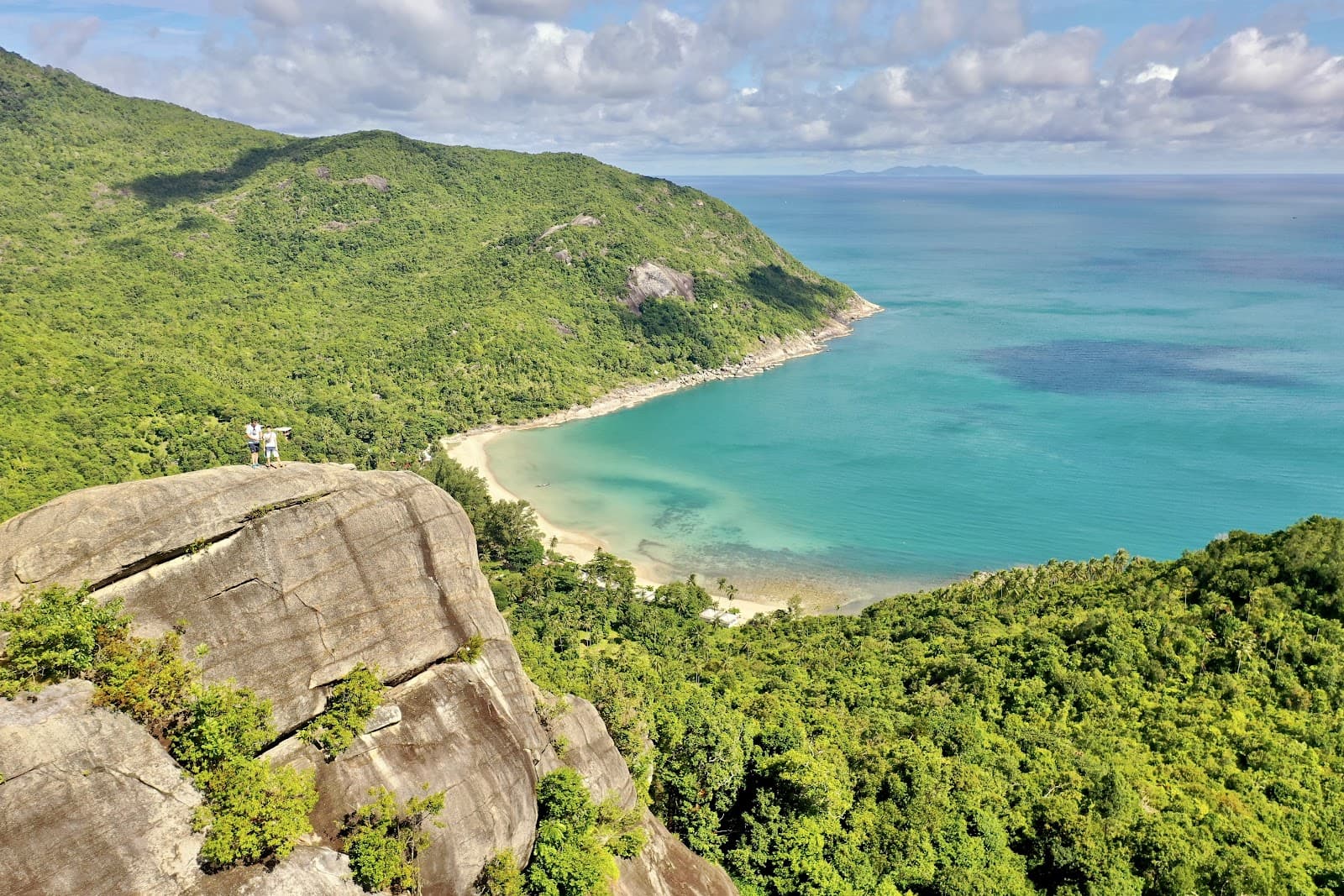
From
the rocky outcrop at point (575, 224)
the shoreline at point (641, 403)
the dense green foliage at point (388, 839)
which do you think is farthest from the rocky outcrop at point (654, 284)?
the dense green foliage at point (388, 839)

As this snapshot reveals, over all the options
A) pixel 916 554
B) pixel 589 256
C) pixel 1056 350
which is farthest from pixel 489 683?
pixel 1056 350

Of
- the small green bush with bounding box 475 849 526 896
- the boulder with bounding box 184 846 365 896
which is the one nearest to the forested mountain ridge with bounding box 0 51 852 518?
the boulder with bounding box 184 846 365 896

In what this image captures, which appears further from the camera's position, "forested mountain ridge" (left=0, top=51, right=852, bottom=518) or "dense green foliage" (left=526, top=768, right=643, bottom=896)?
"forested mountain ridge" (left=0, top=51, right=852, bottom=518)

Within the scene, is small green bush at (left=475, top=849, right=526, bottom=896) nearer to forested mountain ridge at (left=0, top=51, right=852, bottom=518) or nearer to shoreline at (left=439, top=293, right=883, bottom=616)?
shoreline at (left=439, top=293, right=883, bottom=616)

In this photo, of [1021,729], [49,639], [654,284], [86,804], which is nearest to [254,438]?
[49,639]

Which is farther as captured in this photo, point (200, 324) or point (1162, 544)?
point (200, 324)

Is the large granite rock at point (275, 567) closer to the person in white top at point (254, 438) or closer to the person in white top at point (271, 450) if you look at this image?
the person in white top at point (271, 450)

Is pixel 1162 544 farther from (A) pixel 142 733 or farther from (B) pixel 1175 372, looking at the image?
(A) pixel 142 733
